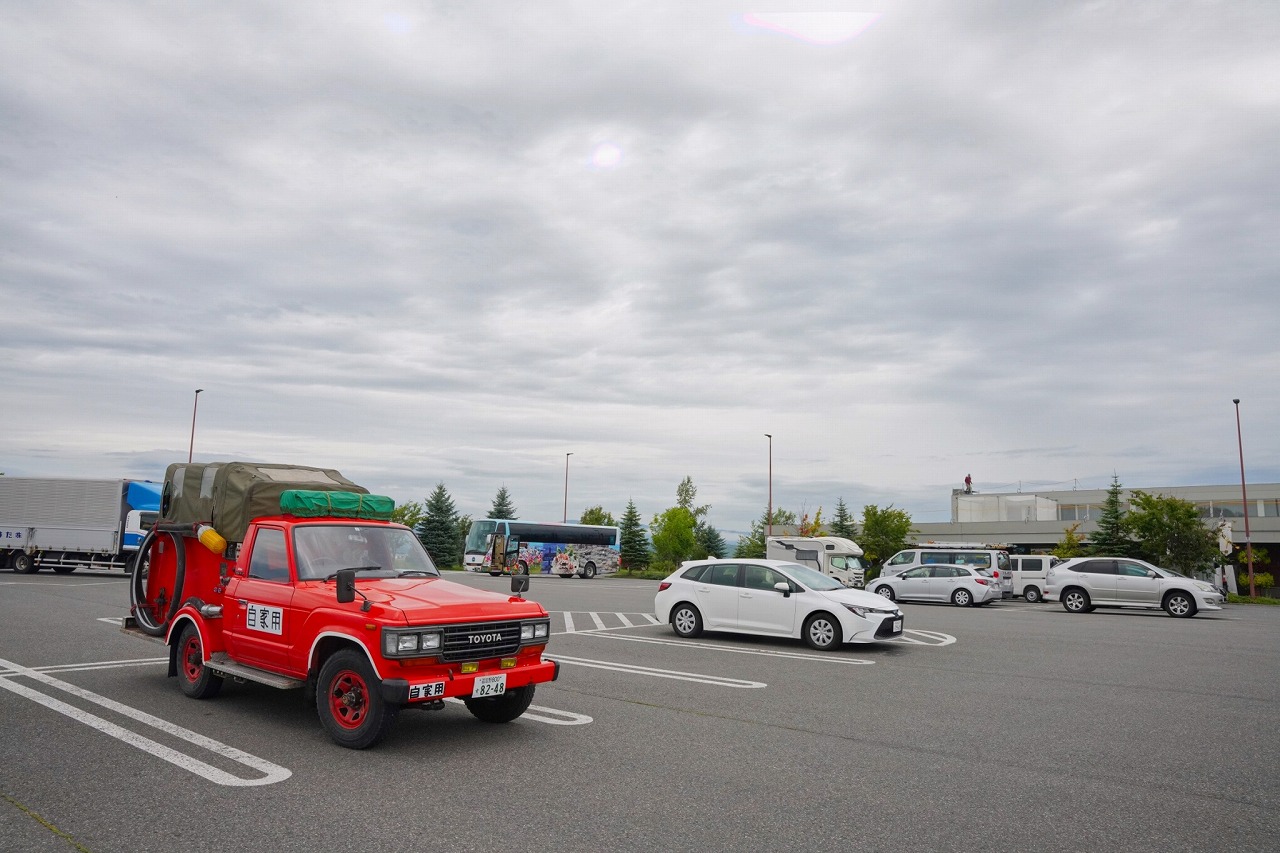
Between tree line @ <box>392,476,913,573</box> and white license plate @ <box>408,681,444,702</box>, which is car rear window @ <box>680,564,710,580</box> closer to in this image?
white license plate @ <box>408,681,444,702</box>

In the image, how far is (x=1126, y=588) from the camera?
24938 mm

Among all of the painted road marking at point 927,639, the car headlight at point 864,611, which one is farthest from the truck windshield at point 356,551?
the painted road marking at point 927,639

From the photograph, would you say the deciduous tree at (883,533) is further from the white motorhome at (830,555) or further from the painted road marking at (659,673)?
the painted road marking at (659,673)

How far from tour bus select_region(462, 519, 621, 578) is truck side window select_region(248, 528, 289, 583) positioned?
3588 cm

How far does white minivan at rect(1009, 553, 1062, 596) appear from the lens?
31.9m

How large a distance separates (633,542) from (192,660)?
69.7 m

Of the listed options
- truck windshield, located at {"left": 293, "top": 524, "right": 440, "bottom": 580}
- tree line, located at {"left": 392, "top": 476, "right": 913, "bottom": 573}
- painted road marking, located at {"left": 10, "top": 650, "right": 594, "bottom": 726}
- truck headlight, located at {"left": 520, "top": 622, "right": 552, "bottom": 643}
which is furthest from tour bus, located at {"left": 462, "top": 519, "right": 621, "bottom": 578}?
truck headlight, located at {"left": 520, "top": 622, "right": 552, "bottom": 643}

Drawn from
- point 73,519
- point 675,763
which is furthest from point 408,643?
point 73,519

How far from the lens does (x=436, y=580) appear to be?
27.2 ft

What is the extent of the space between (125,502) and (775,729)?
30.4 meters

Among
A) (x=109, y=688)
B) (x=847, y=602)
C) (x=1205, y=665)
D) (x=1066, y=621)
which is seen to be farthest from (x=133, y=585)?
(x=1066, y=621)

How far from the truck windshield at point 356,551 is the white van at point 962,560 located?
24.0 metres

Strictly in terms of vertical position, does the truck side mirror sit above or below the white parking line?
above

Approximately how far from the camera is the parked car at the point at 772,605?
1398 centimetres
